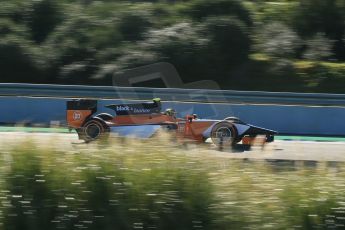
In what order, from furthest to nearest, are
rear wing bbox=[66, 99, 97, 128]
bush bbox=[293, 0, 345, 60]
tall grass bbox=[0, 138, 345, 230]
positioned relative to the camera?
bush bbox=[293, 0, 345, 60] → rear wing bbox=[66, 99, 97, 128] → tall grass bbox=[0, 138, 345, 230]

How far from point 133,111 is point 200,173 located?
8.45 meters

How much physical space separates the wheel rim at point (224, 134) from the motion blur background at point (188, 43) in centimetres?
866

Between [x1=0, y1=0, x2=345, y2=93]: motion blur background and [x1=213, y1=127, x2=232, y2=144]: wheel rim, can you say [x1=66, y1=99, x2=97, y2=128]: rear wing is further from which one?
[x1=0, y1=0, x2=345, y2=93]: motion blur background

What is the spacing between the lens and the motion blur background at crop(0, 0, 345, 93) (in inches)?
872

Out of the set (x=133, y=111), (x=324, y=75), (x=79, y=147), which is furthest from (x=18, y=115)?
(x=79, y=147)

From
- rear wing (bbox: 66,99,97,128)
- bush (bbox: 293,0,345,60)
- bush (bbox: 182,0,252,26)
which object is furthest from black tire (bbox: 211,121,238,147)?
bush (bbox: 293,0,345,60)

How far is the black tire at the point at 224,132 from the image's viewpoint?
13.0 metres

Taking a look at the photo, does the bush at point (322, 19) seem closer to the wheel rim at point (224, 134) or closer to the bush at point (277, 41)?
the bush at point (277, 41)

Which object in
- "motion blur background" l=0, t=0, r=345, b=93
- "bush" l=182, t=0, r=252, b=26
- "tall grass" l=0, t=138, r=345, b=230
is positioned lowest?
"tall grass" l=0, t=138, r=345, b=230

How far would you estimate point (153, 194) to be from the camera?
5.21 meters

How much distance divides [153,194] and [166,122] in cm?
804

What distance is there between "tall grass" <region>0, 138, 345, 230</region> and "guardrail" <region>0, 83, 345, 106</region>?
1224 cm

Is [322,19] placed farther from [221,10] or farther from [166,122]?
[166,122]

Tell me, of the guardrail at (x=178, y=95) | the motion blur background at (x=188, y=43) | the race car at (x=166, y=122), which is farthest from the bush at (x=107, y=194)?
the motion blur background at (x=188, y=43)
